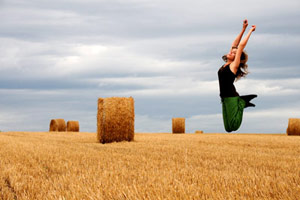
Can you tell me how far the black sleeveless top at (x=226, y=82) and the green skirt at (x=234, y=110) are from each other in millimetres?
60

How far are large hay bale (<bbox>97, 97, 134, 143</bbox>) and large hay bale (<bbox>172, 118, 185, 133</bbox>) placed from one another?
1096cm

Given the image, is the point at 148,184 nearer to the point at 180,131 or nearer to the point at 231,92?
the point at 231,92

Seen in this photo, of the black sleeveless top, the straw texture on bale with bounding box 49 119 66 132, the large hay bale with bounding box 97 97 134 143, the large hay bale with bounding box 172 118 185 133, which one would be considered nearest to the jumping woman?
the black sleeveless top

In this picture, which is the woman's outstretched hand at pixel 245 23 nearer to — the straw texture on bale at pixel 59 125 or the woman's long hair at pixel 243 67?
the woman's long hair at pixel 243 67

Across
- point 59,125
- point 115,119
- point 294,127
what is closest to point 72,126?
point 59,125

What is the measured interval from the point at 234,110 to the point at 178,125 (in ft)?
61.6

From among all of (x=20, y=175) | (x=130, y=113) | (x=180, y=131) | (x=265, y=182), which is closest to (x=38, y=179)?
(x=20, y=175)

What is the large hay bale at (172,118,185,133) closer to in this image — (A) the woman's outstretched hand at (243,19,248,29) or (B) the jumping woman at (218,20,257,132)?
(B) the jumping woman at (218,20,257,132)

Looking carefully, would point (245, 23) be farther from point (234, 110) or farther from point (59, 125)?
point (59, 125)

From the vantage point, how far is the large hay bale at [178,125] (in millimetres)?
22656

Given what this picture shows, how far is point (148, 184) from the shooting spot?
3506 mm

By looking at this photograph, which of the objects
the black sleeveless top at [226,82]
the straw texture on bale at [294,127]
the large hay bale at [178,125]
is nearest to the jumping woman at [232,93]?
the black sleeveless top at [226,82]

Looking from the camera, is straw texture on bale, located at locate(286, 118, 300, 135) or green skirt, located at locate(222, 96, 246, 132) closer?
green skirt, located at locate(222, 96, 246, 132)

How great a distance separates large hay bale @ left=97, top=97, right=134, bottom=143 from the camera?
11664mm
